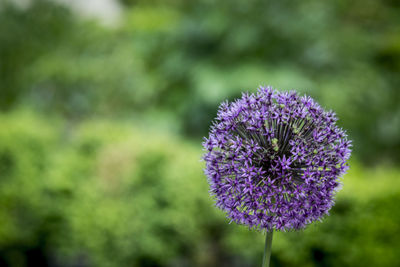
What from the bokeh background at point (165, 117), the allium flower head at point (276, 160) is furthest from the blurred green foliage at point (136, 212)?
the allium flower head at point (276, 160)

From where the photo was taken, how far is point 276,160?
1.76m

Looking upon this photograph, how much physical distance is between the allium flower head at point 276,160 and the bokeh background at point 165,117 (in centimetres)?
228

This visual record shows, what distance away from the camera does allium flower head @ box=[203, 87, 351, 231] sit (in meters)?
1.69

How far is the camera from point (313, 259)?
471 centimetres

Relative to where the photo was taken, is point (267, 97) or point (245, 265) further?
point (245, 265)

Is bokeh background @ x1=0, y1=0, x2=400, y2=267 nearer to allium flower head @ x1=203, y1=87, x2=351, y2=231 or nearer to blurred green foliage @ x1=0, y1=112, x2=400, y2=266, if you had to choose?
blurred green foliage @ x1=0, y1=112, x2=400, y2=266

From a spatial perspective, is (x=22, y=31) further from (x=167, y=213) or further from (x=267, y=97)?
(x=267, y=97)

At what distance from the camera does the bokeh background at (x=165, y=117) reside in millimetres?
5184

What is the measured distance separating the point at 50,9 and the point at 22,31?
1145mm

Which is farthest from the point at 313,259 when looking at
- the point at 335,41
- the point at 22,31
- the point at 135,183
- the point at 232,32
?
the point at 22,31

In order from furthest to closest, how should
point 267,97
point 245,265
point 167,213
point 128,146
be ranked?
point 128,146 → point 167,213 → point 245,265 → point 267,97

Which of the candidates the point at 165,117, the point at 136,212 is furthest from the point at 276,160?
the point at 165,117

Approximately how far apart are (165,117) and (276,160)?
9.52 meters

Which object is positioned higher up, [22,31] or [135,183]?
[22,31]
